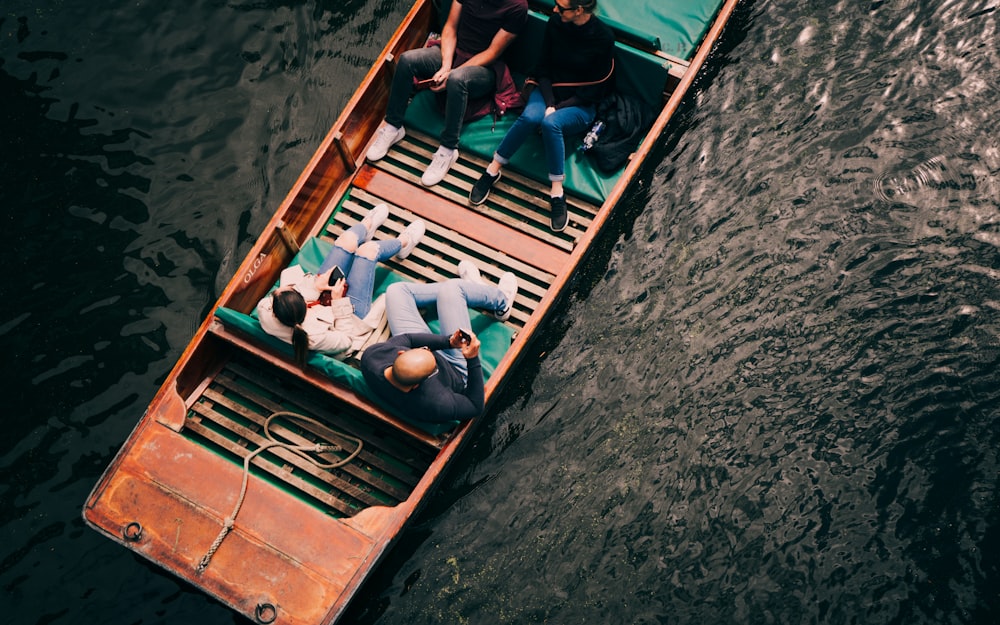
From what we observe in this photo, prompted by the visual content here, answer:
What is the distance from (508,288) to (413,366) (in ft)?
4.65

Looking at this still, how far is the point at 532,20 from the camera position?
6391 mm

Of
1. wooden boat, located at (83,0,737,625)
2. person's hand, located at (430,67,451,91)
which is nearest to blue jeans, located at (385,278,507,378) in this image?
wooden boat, located at (83,0,737,625)

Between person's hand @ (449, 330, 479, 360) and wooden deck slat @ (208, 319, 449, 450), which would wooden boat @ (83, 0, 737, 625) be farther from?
person's hand @ (449, 330, 479, 360)

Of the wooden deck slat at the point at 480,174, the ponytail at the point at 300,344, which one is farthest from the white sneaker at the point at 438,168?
the ponytail at the point at 300,344

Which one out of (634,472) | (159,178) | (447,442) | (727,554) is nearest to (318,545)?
(447,442)

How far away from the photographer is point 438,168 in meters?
6.50

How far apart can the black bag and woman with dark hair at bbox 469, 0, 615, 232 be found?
0.11m

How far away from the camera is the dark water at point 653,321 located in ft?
19.9

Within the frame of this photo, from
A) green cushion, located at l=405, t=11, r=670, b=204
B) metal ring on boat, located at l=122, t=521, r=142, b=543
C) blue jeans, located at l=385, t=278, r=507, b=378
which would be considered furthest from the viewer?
green cushion, located at l=405, t=11, r=670, b=204

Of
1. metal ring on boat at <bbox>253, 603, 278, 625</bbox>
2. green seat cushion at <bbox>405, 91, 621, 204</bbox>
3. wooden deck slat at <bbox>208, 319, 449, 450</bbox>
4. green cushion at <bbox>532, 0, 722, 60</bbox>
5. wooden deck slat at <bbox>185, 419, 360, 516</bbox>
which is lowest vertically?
metal ring on boat at <bbox>253, 603, 278, 625</bbox>

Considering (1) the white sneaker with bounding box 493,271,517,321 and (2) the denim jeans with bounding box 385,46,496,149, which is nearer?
(1) the white sneaker with bounding box 493,271,517,321

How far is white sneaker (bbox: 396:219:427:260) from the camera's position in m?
6.19

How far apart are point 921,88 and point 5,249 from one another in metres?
7.81

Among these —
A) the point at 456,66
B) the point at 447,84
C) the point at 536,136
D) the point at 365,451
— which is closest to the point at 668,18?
the point at 536,136
